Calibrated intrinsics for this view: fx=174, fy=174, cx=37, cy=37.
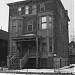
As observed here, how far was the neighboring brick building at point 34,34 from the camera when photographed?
2944 cm

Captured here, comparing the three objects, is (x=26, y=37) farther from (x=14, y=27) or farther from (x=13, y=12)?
(x=13, y=12)

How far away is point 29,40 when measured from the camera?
97.6 ft

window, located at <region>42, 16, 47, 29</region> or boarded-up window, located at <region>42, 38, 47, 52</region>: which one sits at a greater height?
window, located at <region>42, 16, 47, 29</region>

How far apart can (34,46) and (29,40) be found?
1944mm

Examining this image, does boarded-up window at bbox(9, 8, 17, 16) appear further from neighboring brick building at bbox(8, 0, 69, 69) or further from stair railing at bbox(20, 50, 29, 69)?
stair railing at bbox(20, 50, 29, 69)

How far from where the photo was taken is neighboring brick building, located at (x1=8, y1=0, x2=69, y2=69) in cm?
2944

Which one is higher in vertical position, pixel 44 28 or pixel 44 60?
pixel 44 28

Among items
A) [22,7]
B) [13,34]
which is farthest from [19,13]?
[13,34]

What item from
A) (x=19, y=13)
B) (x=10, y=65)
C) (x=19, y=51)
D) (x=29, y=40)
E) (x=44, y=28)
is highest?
(x=19, y=13)

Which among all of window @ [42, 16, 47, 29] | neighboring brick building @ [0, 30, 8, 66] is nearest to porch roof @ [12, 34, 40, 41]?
window @ [42, 16, 47, 29]

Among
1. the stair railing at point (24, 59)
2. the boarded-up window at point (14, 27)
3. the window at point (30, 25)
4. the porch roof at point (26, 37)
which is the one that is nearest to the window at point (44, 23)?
the porch roof at point (26, 37)

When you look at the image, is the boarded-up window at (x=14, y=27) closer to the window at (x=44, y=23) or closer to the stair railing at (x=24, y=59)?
the stair railing at (x=24, y=59)

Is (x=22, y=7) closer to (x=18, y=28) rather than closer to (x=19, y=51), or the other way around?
(x=18, y=28)

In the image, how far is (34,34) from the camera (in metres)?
30.3
